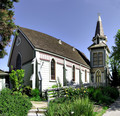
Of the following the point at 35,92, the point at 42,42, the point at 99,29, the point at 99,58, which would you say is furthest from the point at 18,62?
the point at 99,29

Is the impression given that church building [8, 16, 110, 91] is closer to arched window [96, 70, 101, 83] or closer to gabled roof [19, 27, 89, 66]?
gabled roof [19, 27, 89, 66]

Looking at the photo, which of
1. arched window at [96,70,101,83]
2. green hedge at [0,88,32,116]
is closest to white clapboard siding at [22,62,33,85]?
green hedge at [0,88,32,116]

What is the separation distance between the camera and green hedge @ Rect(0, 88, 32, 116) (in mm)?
7003

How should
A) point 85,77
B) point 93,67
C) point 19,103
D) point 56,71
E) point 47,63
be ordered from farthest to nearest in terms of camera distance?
point 93,67 → point 85,77 → point 56,71 → point 47,63 → point 19,103

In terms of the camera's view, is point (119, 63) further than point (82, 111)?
Yes

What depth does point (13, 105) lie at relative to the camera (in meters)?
7.28

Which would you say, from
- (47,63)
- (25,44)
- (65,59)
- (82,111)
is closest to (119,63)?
(65,59)

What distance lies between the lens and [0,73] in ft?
58.7

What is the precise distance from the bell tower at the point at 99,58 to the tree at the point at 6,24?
830 inches

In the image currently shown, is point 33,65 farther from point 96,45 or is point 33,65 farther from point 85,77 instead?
point 96,45

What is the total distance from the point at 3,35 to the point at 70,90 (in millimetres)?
10035

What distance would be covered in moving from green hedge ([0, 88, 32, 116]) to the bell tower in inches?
994

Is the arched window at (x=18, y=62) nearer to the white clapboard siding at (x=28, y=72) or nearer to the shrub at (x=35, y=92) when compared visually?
the white clapboard siding at (x=28, y=72)

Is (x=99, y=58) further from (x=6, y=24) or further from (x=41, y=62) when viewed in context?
(x=6, y=24)
